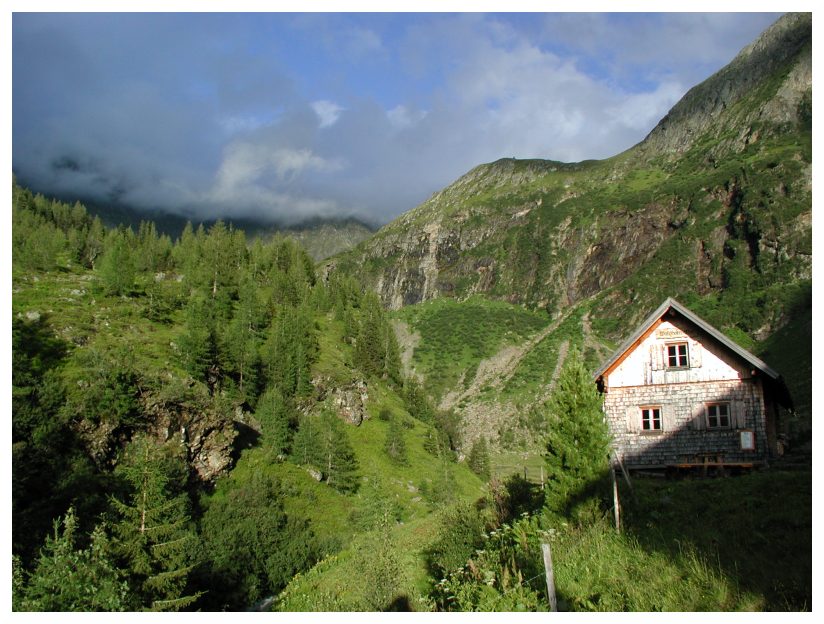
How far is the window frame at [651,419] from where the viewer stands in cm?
2911

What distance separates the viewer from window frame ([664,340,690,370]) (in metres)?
29.1

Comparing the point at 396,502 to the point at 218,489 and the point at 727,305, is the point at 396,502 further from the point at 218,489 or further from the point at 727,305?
the point at 727,305

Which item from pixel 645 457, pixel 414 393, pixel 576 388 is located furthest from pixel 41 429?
pixel 414 393

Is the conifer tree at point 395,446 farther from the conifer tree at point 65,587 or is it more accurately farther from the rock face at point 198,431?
the conifer tree at point 65,587

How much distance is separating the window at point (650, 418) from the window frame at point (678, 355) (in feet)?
7.74

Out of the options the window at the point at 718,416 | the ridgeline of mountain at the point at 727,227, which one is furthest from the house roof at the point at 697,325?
the ridgeline of mountain at the point at 727,227

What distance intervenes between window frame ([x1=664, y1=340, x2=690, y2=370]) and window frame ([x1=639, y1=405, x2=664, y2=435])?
226cm

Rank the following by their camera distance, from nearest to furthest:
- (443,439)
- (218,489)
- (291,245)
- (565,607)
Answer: (565,607), (218,489), (443,439), (291,245)

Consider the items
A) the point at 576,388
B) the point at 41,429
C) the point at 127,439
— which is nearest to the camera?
the point at 576,388

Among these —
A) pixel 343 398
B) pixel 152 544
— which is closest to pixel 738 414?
pixel 152 544

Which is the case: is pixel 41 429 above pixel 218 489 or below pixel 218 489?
above

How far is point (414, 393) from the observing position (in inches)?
3573

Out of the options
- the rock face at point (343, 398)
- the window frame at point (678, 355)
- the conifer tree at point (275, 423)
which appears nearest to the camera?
the window frame at point (678, 355)
